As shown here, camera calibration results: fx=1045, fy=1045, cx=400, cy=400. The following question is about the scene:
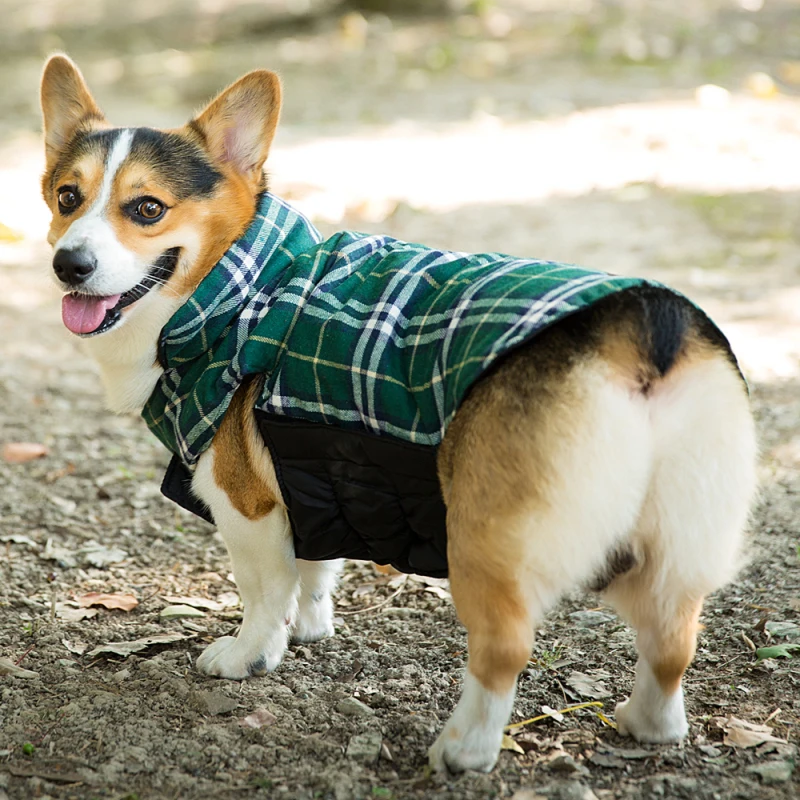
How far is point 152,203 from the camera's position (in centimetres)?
315

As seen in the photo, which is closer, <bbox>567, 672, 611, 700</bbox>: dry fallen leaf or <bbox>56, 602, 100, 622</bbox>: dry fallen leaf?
<bbox>567, 672, 611, 700</bbox>: dry fallen leaf

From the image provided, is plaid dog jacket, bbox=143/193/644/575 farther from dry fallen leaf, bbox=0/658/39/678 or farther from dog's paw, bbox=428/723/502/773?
dry fallen leaf, bbox=0/658/39/678

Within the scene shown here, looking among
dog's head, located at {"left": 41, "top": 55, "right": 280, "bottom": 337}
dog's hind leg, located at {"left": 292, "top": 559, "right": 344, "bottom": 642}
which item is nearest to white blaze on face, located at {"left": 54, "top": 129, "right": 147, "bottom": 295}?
dog's head, located at {"left": 41, "top": 55, "right": 280, "bottom": 337}

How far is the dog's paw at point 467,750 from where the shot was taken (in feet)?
8.59

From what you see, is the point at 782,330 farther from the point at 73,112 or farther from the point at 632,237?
the point at 73,112

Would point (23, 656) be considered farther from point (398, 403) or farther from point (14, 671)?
point (398, 403)

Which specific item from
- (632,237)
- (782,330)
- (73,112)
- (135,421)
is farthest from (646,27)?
(73,112)

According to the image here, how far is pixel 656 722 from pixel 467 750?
0.54m

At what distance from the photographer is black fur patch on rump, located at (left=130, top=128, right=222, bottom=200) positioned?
3.19m

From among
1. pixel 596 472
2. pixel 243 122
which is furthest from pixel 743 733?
pixel 243 122

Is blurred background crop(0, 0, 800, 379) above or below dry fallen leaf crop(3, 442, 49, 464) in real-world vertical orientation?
above

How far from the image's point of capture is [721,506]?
249cm

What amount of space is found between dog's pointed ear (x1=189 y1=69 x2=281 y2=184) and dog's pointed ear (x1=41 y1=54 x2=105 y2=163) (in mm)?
452

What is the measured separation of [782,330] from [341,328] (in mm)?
3714
